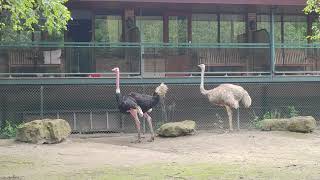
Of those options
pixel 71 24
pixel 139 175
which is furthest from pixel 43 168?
pixel 71 24

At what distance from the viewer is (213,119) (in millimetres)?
21453

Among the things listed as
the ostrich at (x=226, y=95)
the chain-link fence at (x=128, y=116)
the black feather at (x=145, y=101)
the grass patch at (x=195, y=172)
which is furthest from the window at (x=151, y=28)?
the grass patch at (x=195, y=172)

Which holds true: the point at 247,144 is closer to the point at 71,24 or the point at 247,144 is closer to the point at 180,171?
the point at 180,171

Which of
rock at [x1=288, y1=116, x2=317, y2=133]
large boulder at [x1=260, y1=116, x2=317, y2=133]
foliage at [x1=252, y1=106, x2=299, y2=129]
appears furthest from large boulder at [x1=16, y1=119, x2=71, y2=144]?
foliage at [x1=252, y1=106, x2=299, y2=129]

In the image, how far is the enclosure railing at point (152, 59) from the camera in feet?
62.1

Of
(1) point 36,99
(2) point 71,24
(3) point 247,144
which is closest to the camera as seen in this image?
(3) point 247,144

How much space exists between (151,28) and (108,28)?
175 cm

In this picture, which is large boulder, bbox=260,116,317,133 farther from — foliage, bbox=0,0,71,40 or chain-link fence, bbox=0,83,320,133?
foliage, bbox=0,0,71,40

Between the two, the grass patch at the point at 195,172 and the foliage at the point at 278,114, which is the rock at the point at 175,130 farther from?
the grass patch at the point at 195,172

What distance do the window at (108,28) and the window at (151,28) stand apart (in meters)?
0.82

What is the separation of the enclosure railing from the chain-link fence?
679 millimetres

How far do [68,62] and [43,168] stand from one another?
24.8 feet

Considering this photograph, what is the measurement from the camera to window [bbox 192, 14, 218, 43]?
22.8 m

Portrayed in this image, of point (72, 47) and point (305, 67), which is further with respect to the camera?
point (305, 67)
